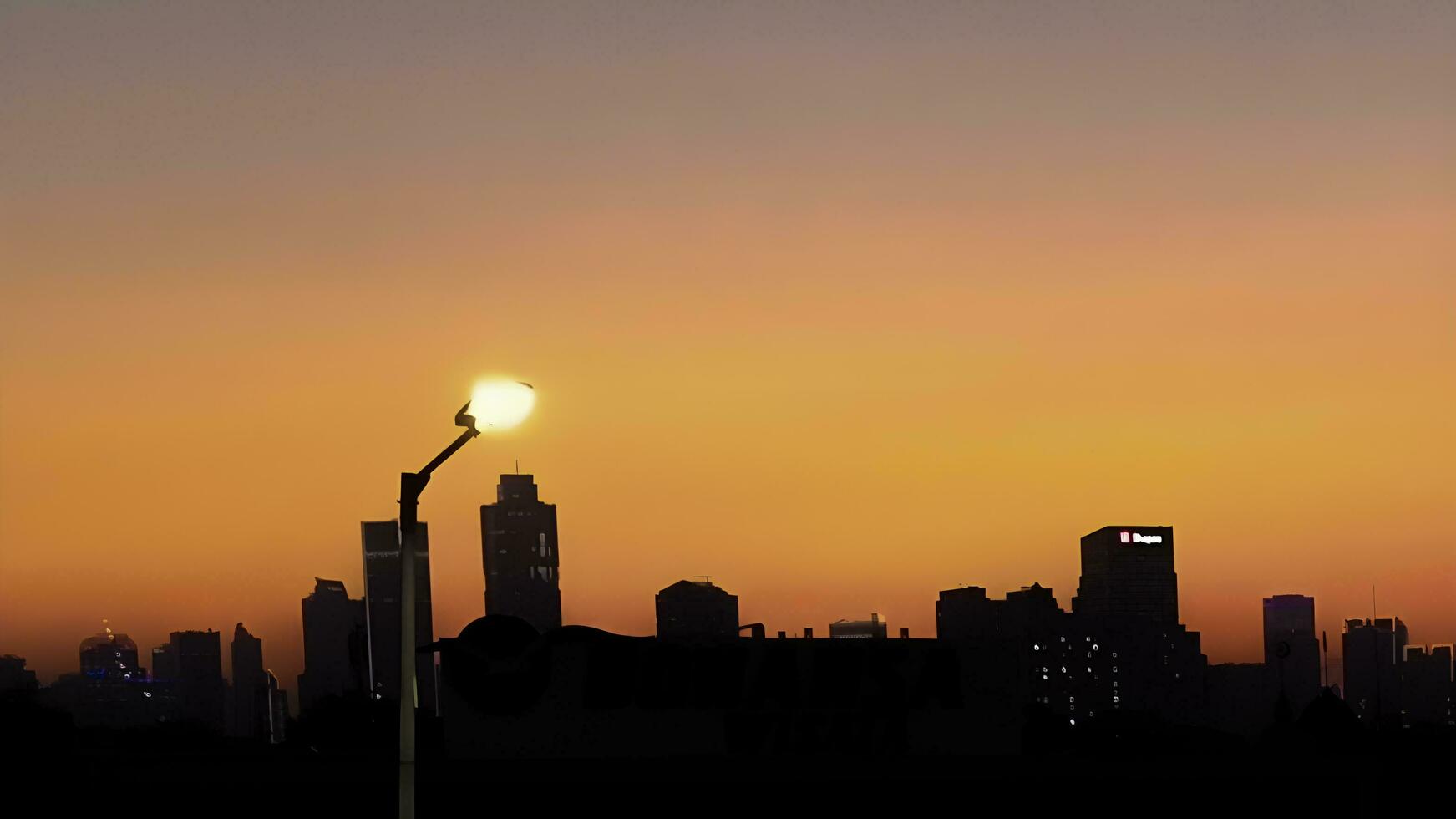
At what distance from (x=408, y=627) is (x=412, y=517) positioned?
4.19 feet

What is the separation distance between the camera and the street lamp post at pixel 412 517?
20.5 m

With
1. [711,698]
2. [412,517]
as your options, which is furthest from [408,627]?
[711,698]

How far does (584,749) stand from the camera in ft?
166

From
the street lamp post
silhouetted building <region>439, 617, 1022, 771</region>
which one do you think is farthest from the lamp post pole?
silhouetted building <region>439, 617, 1022, 771</region>

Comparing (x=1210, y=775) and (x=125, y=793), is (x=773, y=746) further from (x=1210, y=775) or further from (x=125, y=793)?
(x=125, y=793)

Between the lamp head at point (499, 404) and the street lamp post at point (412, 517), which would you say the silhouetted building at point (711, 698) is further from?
the lamp head at point (499, 404)

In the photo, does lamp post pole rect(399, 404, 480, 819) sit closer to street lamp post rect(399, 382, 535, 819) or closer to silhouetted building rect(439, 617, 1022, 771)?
street lamp post rect(399, 382, 535, 819)

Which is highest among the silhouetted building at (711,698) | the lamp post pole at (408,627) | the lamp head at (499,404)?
the lamp head at (499,404)

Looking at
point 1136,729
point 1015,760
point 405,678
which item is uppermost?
point 405,678

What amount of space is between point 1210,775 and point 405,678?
41.2 m

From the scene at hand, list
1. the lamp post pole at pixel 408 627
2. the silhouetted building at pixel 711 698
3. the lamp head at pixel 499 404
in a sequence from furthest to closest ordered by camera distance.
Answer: the silhouetted building at pixel 711 698 < the lamp post pole at pixel 408 627 < the lamp head at pixel 499 404

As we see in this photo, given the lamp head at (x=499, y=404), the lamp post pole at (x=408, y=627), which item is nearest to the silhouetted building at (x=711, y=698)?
the lamp post pole at (x=408, y=627)

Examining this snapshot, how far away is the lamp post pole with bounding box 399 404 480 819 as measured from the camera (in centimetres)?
2134

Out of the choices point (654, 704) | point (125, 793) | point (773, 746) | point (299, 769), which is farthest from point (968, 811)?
point (125, 793)
